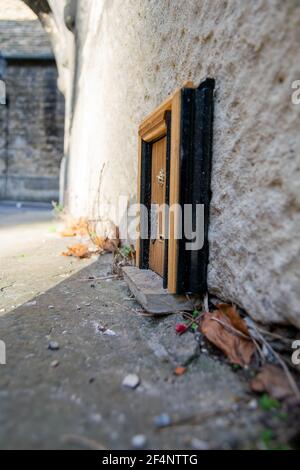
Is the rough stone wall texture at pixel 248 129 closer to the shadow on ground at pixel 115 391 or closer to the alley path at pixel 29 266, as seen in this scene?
the shadow on ground at pixel 115 391

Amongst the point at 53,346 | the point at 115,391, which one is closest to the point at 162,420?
the point at 115,391

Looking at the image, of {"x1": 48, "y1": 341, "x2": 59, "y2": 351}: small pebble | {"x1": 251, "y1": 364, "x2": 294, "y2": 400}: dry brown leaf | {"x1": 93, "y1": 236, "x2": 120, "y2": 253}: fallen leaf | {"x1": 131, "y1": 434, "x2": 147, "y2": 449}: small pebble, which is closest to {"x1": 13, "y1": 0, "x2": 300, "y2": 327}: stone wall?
{"x1": 251, "y1": 364, "x2": 294, "y2": 400}: dry brown leaf

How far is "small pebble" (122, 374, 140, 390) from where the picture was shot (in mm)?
1096

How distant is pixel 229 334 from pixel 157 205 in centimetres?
105

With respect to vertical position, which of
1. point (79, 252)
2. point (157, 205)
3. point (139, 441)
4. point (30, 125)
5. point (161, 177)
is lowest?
point (139, 441)

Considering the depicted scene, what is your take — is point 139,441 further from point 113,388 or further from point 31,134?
point 31,134

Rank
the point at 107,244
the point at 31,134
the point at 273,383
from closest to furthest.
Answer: the point at 273,383 → the point at 107,244 → the point at 31,134

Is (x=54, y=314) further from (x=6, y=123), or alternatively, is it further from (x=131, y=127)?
(x=6, y=123)

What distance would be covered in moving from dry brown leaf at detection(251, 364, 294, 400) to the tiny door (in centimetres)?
99

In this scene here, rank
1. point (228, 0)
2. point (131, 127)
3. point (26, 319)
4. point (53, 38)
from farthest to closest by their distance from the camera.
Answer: point (53, 38)
point (131, 127)
point (26, 319)
point (228, 0)

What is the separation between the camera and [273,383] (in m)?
1.00

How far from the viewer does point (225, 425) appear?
0.90 metres

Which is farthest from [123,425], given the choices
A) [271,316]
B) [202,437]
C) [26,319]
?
[26,319]

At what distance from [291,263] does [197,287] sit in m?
0.58
